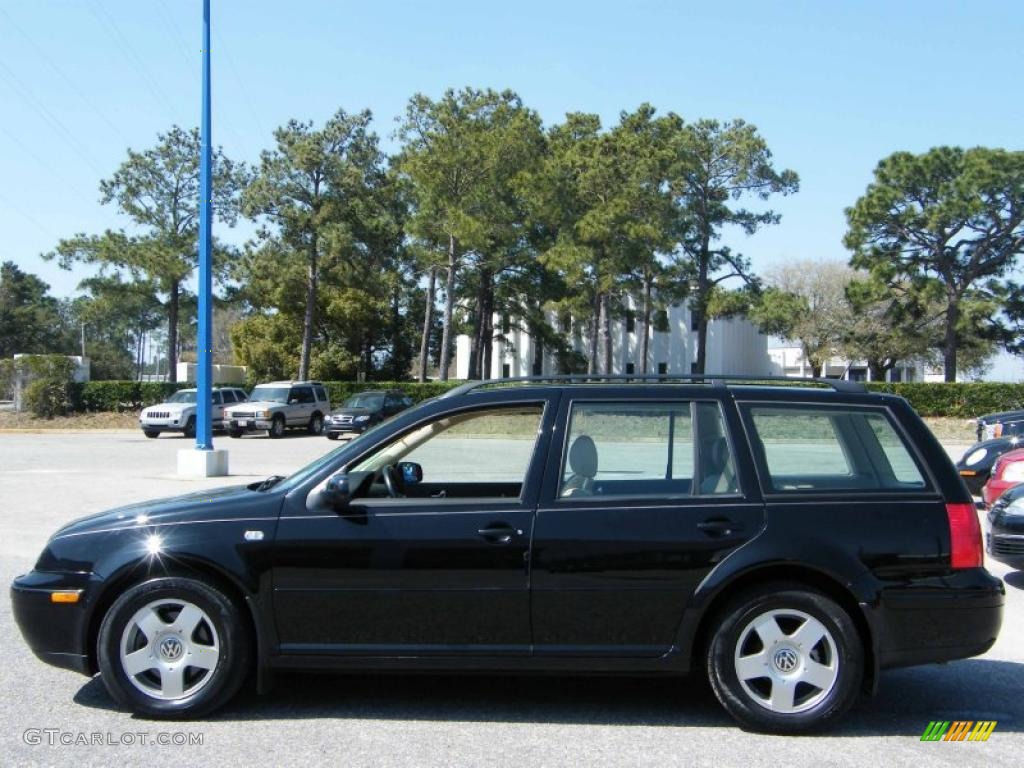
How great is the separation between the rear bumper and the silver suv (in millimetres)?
29535

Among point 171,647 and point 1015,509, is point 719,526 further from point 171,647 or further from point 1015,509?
point 1015,509

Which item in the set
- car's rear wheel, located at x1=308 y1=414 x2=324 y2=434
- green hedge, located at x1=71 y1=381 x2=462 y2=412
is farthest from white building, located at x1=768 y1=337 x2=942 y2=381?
car's rear wheel, located at x1=308 y1=414 x2=324 y2=434

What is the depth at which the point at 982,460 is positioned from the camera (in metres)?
12.9

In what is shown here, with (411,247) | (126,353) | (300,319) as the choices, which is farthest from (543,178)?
(126,353)

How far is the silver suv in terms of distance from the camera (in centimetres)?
3222

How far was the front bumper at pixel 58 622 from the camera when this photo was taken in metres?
4.57

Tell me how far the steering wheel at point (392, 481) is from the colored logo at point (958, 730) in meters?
2.96

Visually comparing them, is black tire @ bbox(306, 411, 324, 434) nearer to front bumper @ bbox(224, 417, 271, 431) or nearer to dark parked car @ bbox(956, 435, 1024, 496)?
front bumper @ bbox(224, 417, 271, 431)

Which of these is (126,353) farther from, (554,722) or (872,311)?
(554,722)

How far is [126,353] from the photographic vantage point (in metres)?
122

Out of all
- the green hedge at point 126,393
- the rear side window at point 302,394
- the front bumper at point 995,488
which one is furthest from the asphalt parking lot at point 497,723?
the green hedge at point 126,393

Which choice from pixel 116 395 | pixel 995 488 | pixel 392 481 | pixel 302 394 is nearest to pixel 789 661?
pixel 392 481

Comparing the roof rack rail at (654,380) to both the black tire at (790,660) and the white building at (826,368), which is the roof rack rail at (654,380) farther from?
the white building at (826,368)

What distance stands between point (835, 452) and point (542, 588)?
181 centimetres
